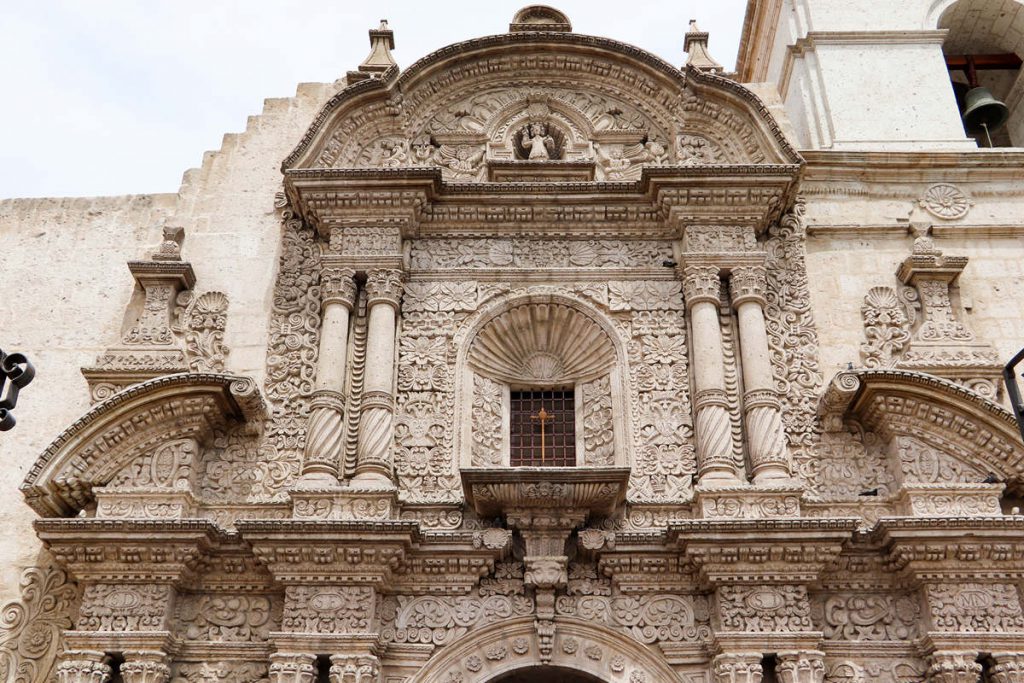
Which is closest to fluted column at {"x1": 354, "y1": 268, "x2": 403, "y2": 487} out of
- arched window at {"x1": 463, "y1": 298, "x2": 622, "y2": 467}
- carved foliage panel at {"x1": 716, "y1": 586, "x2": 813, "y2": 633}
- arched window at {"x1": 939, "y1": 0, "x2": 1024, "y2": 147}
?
arched window at {"x1": 463, "y1": 298, "x2": 622, "y2": 467}

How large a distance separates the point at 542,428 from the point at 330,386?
74.7 inches

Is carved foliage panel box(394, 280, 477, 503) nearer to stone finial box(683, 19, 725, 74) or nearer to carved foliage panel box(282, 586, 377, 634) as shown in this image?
carved foliage panel box(282, 586, 377, 634)

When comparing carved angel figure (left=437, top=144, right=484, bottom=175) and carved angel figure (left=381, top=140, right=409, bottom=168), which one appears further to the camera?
carved angel figure (left=437, top=144, right=484, bottom=175)

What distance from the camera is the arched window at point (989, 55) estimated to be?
12.2 metres

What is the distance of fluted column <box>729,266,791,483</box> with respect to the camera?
27.7ft

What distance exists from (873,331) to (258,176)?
6049 millimetres

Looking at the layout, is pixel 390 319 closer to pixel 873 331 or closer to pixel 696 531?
pixel 696 531

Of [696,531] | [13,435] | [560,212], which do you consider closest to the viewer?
[696,531]

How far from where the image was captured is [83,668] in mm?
7594

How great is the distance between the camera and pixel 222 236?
10.1m

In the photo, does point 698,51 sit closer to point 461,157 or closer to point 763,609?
point 461,157

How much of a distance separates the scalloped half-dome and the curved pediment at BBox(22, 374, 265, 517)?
6.95 ft

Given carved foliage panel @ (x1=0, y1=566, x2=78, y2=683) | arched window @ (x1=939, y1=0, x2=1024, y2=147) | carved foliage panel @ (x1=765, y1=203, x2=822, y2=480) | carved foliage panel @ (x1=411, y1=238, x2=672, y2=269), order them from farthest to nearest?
arched window @ (x1=939, y1=0, x2=1024, y2=147) → carved foliage panel @ (x1=411, y1=238, x2=672, y2=269) → carved foliage panel @ (x1=765, y1=203, x2=822, y2=480) → carved foliage panel @ (x1=0, y1=566, x2=78, y2=683)

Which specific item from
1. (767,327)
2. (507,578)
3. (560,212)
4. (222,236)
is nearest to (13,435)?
(222,236)
